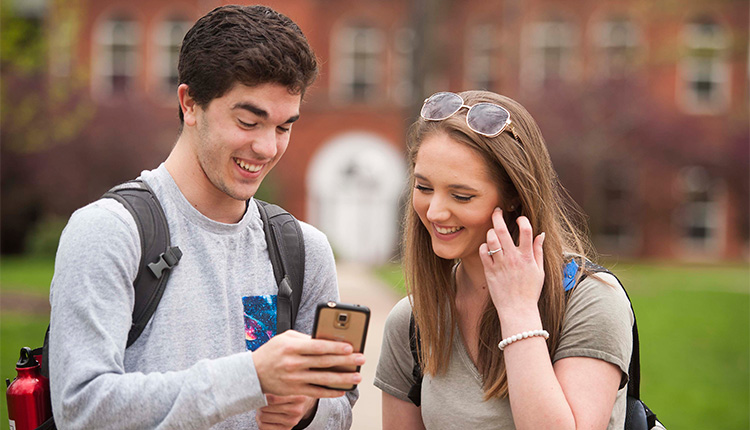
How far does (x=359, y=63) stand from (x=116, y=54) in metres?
8.50

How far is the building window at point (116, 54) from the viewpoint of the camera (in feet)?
89.9

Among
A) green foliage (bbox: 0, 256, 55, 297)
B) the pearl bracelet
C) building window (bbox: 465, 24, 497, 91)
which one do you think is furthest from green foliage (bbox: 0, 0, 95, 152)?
building window (bbox: 465, 24, 497, 91)

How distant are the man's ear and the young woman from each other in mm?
798

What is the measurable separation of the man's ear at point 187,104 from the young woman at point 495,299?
31.4 inches

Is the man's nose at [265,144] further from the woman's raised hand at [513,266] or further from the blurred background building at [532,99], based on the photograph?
the blurred background building at [532,99]

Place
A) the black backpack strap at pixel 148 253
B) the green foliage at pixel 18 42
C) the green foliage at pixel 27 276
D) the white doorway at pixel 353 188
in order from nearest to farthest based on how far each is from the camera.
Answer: the black backpack strap at pixel 148 253 → the green foliage at pixel 18 42 → the green foliage at pixel 27 276 → the white doorway at pixel 353 188

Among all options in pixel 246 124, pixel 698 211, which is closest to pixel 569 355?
pixel 246 124

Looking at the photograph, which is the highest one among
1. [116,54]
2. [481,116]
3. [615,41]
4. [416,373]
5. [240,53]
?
[615,41]

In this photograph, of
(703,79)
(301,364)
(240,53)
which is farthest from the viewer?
(703,79)

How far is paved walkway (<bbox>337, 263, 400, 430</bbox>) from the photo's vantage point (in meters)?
6.69

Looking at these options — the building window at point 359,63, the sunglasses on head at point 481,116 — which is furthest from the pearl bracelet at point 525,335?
the building window at point 359,63

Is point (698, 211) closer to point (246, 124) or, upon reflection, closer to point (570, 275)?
point (570, 275)

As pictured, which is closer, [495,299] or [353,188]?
[495,299]

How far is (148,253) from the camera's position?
7.77ft
